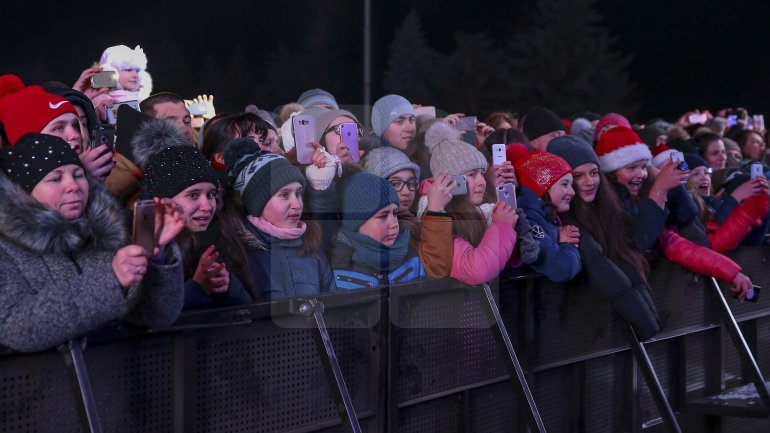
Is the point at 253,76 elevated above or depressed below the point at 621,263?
above

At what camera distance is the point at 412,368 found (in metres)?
4.40

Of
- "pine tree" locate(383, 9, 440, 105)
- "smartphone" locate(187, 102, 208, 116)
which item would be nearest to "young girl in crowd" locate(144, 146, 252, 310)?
"smartphone" locate(187, 102, 208, 116)

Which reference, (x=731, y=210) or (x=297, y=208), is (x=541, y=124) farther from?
(x=297, y=208)

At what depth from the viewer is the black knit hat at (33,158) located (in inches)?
124

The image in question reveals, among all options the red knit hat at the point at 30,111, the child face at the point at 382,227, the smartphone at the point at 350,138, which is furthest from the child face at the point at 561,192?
the red knit hat at the point at 30,111

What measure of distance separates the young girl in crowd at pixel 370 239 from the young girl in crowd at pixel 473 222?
0.23m

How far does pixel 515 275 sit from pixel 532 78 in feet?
68.3

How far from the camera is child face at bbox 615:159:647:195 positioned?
6.06 m

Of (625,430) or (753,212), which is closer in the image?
(625,430)

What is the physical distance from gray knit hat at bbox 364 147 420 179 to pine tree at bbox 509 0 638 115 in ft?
65.2

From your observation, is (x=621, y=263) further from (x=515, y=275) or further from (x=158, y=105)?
(x=158, y=105)

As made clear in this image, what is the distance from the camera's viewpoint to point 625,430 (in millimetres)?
5676

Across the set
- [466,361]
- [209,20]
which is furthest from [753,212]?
[209,20]

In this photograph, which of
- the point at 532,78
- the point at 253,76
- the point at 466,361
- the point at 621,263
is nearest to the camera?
the point at 466,361
